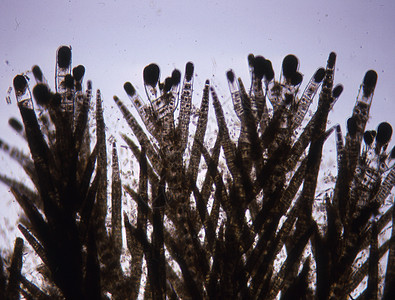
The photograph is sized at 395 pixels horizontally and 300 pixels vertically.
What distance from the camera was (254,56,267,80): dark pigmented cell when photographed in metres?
2.72

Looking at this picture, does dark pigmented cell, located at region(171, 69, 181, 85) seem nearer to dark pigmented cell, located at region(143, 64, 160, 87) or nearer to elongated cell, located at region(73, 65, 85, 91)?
dark pigmented cell, located at region(143, 64, 160, 87)

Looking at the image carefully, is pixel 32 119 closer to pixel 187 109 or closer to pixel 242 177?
pixel 187 109

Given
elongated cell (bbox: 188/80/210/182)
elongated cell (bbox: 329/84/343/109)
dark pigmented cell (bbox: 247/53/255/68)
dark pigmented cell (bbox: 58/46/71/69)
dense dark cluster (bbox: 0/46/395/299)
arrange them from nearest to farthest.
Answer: dense dark cluster (bbox: 0/46/395/299) → elongated cell (bbox: 188/80/210/182) → dark pigmented cell (bbox: 58/46/71/69) → dark pigmented cell (bbox: 247/53/255/68) → elongated cell (bbox: 329/84/343/109)

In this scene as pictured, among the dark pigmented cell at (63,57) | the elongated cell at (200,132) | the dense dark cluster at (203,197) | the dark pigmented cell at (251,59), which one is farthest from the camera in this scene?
the dark pigmented cell at (251,59)

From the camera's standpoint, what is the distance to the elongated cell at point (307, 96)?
9.05ft

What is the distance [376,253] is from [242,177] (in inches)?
39.6

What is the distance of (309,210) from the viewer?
2.46 m

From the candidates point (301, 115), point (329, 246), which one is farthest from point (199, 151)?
point (329, 246)

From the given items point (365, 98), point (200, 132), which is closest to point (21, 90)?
point (200, 132)

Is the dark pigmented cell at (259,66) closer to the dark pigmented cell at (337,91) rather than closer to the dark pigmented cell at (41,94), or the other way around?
the dark pigmented cell at (337,91)

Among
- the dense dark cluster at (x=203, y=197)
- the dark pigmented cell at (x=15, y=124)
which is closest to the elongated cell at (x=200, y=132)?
the dense dark cluster at (x=203, y=197)

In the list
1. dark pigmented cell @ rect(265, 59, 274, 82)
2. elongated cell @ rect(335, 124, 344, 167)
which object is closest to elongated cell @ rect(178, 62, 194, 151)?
dark pigmented cell @ rect(265, 59, 274, 82)

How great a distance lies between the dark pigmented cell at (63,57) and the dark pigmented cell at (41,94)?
0.69ft

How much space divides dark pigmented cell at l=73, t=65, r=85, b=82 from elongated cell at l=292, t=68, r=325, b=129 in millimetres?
1564
